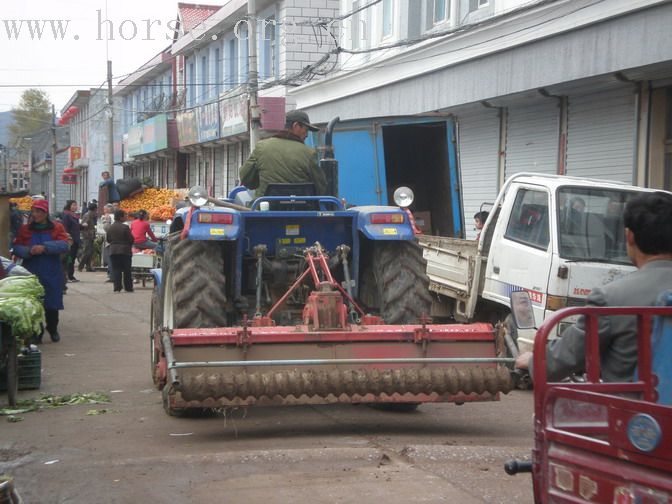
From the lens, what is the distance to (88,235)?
27219 millimetres

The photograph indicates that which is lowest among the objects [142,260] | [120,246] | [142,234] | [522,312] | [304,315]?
[142,260]

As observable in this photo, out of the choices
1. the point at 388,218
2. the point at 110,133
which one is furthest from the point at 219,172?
the point at 388,218

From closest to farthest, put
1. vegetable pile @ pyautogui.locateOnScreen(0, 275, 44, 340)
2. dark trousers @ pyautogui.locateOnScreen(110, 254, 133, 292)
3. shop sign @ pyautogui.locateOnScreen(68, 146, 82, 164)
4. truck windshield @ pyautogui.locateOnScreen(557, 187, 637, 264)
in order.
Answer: vegetable pile @ pyautogui.locateOnScreen(0, 275, 44, 340) < truck windshield @ pyautogui.locateOnScreen(557, 187, 637, 264) < dark trousers @ pyautogui.locateOnScreen(110, 254, 133, 292) < shop sign @ pyautogui.locateOnScreen(68, 146, 82, 164)

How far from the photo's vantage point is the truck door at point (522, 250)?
31.3ft

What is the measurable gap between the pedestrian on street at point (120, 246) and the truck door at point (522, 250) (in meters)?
11.1

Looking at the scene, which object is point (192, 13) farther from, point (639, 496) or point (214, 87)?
point (639, 496)

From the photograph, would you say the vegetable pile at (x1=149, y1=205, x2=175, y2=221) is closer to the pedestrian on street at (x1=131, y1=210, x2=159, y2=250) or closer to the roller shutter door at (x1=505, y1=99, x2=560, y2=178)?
the pedestrian on street at (x1=131, y1=210, x2=159, y2=250)

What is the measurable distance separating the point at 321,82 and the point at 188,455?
18952 millimetres

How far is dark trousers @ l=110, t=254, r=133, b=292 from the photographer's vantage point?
20.4 m

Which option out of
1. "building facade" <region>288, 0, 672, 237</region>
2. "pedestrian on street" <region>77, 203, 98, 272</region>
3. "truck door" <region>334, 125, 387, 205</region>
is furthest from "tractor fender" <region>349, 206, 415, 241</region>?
"pedestrian on street" <region>77, 203, 98, 272</region>

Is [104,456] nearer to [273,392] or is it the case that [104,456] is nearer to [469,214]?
[273,392]

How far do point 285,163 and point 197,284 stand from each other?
5.09 ft

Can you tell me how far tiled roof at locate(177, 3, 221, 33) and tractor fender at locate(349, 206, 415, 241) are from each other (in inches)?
1255

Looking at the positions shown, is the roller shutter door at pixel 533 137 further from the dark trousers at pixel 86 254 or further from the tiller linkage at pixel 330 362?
the dark trousers at pixel 86 254
